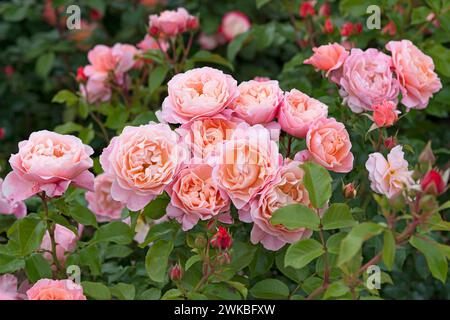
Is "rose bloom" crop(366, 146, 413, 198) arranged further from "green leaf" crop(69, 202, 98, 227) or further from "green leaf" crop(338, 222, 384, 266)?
"green leaf" crop(69, 202, 98, 227)

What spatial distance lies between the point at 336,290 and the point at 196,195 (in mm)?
330

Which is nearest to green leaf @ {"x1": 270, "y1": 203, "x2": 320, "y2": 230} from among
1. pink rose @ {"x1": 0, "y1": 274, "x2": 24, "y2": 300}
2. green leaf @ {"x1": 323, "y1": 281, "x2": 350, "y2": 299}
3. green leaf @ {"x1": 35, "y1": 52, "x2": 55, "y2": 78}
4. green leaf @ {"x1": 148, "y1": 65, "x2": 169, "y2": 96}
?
green leaf @ {"x1": 323, "y1": 281, "x2": 350, "y2": 299}

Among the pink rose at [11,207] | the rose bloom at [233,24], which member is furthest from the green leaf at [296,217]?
the rose bloom at [233,24]

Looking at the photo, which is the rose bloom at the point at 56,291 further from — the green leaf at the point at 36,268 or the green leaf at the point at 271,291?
the green leaf at the point at 271,291

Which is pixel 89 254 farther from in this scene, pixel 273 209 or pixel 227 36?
pixel 227 36

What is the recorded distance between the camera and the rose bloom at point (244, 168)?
1.47 metres

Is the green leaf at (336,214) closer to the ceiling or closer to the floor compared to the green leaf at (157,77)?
closer to the ceiling

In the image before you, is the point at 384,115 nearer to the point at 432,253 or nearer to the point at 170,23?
the point at 432,253

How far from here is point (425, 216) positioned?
1.28 metres

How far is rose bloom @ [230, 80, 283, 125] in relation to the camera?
5.28 ft

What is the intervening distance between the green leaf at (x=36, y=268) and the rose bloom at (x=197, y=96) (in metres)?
A: 0.39

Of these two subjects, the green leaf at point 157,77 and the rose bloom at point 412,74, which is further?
the green leaf at point 157,77

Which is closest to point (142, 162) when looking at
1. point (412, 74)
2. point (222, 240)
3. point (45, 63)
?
point (222, 240)
